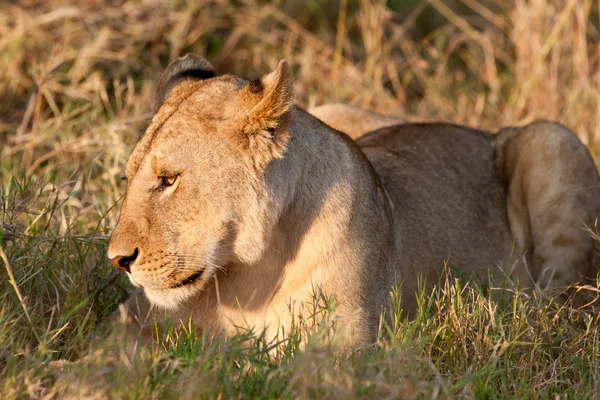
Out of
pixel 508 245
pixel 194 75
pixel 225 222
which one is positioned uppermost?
pixel 194 75

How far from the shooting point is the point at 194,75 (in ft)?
13.0

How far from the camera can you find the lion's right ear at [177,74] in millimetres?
3922

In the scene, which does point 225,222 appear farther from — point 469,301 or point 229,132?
point 469,301

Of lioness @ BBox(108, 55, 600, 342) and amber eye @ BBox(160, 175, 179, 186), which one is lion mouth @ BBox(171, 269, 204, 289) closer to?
lioness @ BBox(108, 55, 600, 342)

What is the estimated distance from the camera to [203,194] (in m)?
3.34

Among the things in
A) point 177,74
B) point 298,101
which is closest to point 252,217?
point 177,74

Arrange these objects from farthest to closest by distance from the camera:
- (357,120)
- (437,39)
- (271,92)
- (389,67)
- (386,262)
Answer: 1. (437,39)
2. (389,67)
3. (357,120)
4. (386,262)
5. (271,92)

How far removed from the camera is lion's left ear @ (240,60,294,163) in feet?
11.0

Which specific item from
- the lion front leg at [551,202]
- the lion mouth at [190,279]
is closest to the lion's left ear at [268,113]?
the lion mouth at [190,279]

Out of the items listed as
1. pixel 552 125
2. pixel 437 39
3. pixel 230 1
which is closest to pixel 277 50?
pixel 230 1

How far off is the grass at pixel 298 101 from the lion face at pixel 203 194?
248mm

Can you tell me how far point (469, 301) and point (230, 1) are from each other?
414 cm

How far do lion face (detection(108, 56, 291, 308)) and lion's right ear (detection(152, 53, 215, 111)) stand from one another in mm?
484

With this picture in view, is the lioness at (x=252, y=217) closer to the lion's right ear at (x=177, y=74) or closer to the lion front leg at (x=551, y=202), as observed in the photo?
the lion's right ear at (x=177, y=74)
